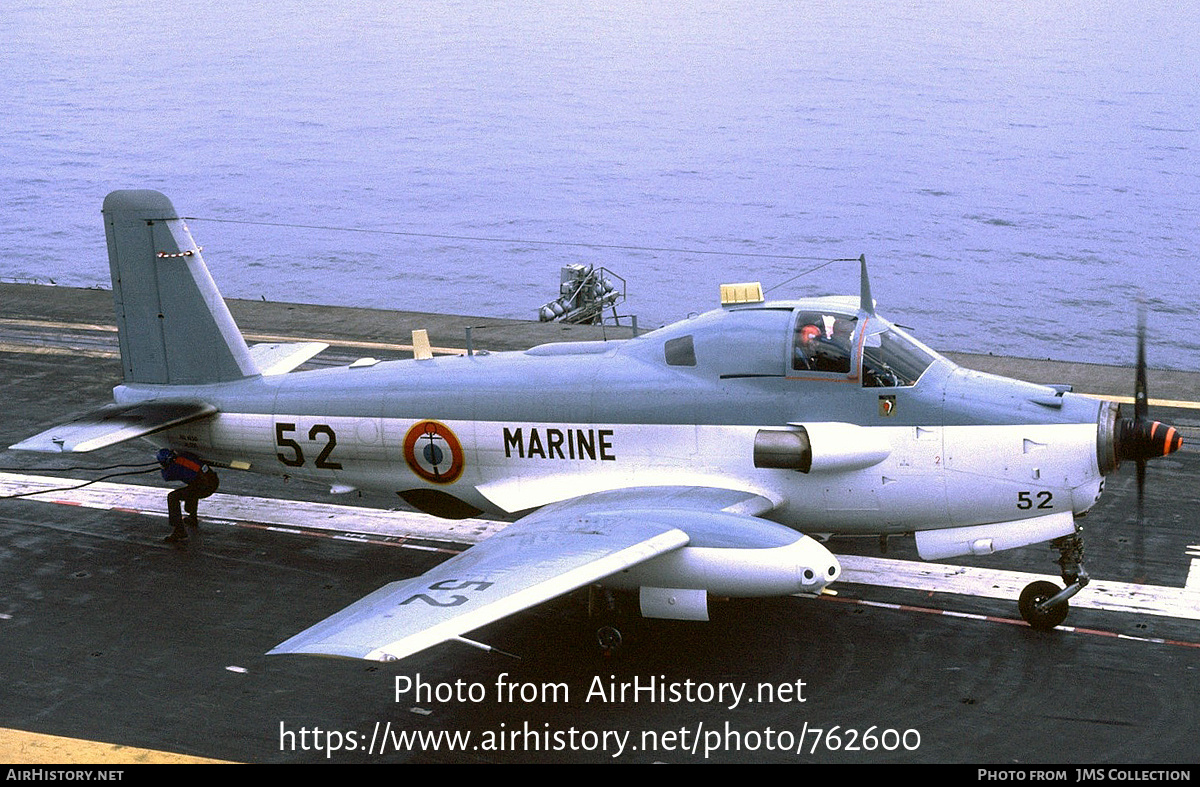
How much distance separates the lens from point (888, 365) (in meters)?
16.1

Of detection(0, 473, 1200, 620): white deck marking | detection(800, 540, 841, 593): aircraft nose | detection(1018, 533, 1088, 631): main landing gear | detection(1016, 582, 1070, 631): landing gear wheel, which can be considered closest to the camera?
detection(800, 540, 841, 593): aircraft nose

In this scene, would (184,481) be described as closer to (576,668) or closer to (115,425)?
(115,425)

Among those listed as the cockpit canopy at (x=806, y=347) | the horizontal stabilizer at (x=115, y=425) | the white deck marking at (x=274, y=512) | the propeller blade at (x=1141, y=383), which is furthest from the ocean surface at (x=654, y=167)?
the cockpit canopy at (x=806, y=347)

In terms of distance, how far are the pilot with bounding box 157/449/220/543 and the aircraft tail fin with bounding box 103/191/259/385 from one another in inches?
44.2

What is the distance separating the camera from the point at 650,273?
53938 millimetres

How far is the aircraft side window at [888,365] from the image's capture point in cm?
1603

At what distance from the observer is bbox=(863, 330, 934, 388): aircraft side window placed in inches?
631

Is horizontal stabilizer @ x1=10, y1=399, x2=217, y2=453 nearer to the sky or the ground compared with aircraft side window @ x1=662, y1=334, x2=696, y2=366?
nearer to the ground

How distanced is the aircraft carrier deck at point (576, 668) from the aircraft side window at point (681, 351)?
10.7 feet

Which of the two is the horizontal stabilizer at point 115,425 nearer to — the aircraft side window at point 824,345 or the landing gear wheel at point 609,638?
the landing gear wheel at point 609,638

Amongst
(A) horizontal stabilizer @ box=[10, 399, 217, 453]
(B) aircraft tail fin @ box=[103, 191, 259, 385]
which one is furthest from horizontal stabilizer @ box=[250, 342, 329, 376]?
(A) horizontal stabilizer @ box=[10, 399, 217, 453]

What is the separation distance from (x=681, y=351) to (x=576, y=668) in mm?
4284

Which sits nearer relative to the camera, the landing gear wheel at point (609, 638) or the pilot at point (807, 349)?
the landing gear wheel at point (609, 638)

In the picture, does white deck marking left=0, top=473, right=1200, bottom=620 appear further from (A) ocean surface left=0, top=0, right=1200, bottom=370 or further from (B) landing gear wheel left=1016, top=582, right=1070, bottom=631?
(A) ocean surface left=0, top=0, right=1200, bottom=370
